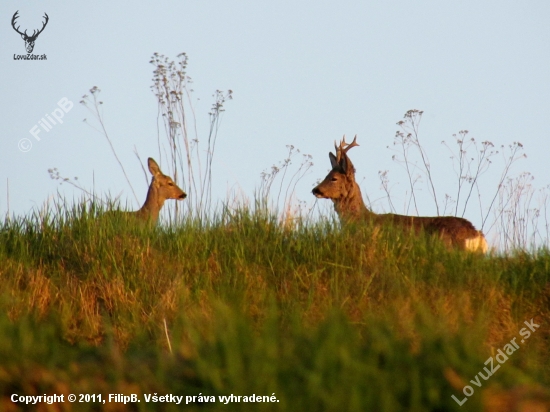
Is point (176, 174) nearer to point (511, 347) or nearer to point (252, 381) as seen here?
point (511, 347)

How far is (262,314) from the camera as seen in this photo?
22.6 feet

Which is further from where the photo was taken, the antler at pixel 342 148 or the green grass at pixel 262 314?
the antler at pixel 342 148

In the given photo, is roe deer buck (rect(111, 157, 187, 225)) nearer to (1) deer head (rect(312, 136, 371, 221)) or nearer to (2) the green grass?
(1) deer head (rect(312, 136, 371, 221))

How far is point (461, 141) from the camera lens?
436 inches

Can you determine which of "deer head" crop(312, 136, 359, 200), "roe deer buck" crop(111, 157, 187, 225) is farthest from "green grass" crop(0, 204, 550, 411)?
"roe deer buck" crop(111, 157, 187, 225)

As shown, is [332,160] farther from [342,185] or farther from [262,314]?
[262,314]

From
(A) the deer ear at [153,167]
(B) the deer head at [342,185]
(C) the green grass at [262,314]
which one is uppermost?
(A) the deer ear at [153,167]

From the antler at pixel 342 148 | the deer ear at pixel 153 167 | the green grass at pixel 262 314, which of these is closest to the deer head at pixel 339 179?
the antler at pixel 342 148

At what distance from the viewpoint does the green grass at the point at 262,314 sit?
12.5 feet

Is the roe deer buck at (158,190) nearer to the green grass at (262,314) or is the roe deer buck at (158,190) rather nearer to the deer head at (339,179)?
the deer head at (339,179)

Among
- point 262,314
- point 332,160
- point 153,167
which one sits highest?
point 153,167

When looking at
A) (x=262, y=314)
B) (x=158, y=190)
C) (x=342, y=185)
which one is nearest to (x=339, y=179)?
(x=342, y=185)

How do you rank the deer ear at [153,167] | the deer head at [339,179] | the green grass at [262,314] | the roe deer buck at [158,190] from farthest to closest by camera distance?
the deer ear at [153,167], the roe deer buck at [158,190], the deer head at [339,179], the green grass at [262,314]

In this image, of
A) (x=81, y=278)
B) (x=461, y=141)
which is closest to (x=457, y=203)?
Answer: (x=461, y=141)
